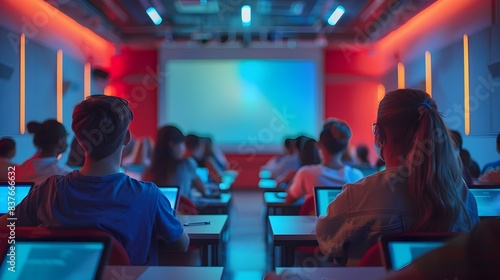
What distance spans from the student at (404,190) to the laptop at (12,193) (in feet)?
5.35

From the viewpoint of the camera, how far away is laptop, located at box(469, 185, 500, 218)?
242 centimetres

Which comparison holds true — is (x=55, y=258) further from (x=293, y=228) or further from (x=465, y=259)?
(x=293, y=228)

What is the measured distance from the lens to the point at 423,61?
7.25m

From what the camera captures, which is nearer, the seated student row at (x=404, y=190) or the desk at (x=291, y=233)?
the seated student row at (x=404, y=190)

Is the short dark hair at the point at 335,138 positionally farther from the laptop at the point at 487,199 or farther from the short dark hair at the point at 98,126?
the short dark hair at the point at 98,126

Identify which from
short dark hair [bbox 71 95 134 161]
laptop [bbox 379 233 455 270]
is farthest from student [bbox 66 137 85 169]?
laptop [bbox 379 233 455 270]

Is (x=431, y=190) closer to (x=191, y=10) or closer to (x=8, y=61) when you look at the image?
(x=8, y=61)

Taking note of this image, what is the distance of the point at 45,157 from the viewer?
3.23 metres

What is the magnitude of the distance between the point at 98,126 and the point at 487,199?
2.01 metres

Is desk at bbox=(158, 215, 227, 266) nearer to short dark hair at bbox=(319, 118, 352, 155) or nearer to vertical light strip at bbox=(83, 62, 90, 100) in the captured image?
short dark hair at bbox=(319, 118, 352, 155)

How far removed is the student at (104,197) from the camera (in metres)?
1.60

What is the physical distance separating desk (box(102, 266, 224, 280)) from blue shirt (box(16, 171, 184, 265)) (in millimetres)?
194

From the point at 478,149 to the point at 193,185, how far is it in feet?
11.3

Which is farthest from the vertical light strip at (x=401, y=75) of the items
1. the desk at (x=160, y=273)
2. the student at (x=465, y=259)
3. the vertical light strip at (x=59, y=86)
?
the student at (x=465, y=259)
